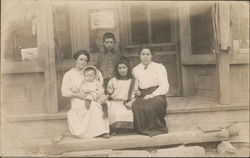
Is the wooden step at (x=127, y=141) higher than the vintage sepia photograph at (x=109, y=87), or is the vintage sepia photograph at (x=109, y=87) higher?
the vintage sepia photograph at (x=109, y=87)

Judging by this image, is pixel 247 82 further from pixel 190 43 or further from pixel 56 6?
pixel 56 6

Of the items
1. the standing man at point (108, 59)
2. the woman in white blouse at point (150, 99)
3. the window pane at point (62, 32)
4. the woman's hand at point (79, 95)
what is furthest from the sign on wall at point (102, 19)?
the woman's hand at point (79, 95)

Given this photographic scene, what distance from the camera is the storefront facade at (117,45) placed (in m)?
4.84

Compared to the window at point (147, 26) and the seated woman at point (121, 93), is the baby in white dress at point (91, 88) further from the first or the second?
the window at point (147, 26)

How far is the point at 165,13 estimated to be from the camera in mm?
5762

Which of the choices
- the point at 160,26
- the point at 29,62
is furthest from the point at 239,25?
the point at 29,62

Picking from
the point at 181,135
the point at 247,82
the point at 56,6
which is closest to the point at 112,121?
the point at 181,135

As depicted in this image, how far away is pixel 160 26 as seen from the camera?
6.00 metres

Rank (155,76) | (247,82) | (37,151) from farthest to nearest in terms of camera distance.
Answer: (247,82)
(155,76)
(37,151)

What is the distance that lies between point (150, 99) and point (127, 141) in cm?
58

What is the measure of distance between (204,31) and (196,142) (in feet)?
5.48

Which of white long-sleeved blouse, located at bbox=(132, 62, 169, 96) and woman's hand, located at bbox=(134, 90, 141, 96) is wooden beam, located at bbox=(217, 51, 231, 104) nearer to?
white long-sleeved blouse, located at bbox=(132, 62, 169, 96)

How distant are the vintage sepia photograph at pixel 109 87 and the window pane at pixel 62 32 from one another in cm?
2

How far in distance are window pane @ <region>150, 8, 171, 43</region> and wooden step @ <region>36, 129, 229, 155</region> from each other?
1784 mm
